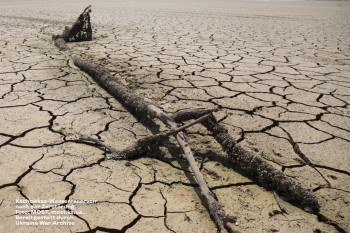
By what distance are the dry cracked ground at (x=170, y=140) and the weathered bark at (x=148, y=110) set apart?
69 mm

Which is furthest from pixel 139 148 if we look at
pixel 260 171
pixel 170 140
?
pixel 260 171

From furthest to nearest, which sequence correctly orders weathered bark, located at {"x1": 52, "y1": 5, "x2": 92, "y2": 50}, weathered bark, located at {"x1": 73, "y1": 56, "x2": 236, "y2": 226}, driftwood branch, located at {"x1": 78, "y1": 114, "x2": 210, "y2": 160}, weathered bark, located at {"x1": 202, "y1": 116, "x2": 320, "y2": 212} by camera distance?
1. weathered bark, located at {"x1": 52, "y1": 5, "x2": 92, "y2": 50}
2. driftwood branch, located at {"x1": 78, "y1": 114, "x2": 210, "y2": 160}
3. weathered bark, located at {"x1": 202, "y1": 116, "x2": 320, "y2": 212}
4. weathered bark, located at {"x1": 73, "y1": 56, "x2": 236, "y2": 226}

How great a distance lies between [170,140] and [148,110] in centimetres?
23

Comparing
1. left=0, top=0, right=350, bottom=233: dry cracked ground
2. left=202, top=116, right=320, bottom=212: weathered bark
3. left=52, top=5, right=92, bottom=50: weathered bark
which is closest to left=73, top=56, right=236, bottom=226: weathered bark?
left=0, top=0, right=350, bottom=233: dry cracked ground

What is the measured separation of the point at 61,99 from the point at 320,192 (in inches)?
75.7

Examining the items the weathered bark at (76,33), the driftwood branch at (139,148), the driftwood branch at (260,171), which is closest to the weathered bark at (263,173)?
the driftwood branch at (260,171)

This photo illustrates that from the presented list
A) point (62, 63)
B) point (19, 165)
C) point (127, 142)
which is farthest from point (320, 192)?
point (62, 63)

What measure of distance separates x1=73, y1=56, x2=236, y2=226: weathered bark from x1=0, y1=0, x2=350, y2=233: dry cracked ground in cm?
7

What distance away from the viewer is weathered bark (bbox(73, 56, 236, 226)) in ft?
3.88

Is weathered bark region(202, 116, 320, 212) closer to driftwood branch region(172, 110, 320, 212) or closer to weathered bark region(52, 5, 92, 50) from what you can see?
driftwood branch region(172, 110, 320, 212)

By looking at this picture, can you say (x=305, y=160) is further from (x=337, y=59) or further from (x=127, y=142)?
(x=337, y=59)

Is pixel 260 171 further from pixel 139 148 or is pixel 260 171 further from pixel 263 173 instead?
pixel 139 148

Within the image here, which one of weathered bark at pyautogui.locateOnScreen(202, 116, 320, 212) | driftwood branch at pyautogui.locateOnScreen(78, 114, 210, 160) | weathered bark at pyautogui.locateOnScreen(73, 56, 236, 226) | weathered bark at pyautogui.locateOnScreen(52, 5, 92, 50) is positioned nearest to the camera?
weathered bark at pyautogui.locateOnScreen(73, 56, 236, 226)

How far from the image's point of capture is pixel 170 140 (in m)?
1.80
